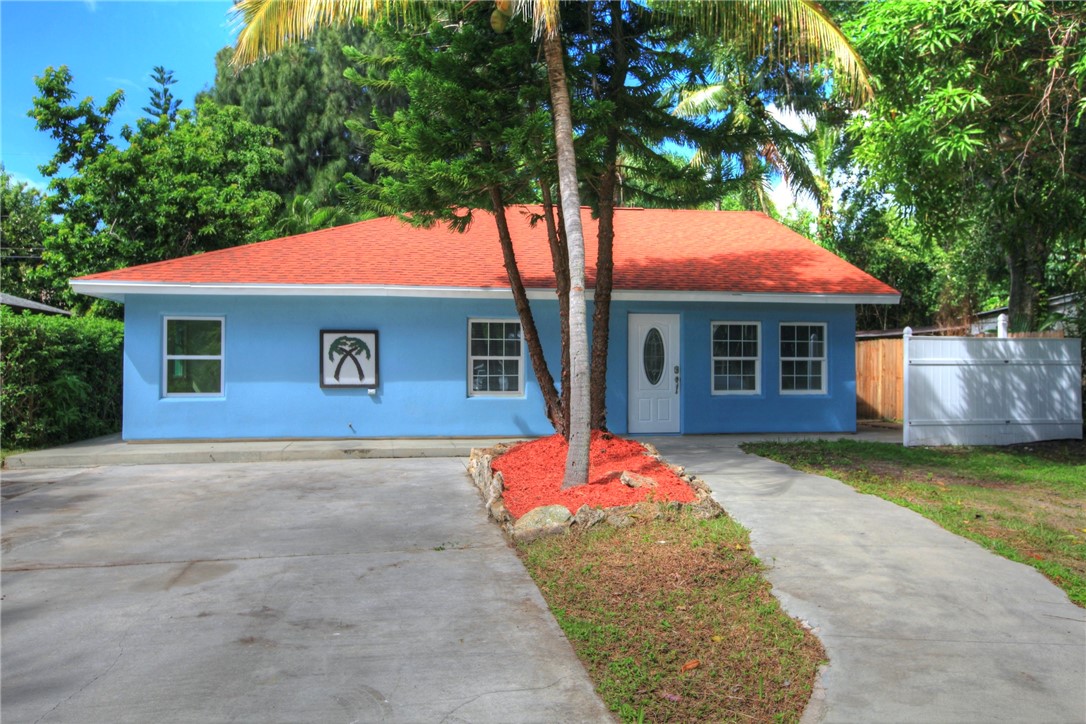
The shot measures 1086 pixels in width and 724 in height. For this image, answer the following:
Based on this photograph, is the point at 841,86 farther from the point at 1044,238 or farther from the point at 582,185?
the point at 1044,238

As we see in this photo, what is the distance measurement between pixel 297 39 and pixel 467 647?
23.7 ft

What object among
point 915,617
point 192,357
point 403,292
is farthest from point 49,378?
point 915,617

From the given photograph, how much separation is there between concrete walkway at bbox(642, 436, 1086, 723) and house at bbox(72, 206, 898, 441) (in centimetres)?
653

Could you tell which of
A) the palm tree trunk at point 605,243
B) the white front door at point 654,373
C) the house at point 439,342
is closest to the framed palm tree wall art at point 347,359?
the house at point 439,342

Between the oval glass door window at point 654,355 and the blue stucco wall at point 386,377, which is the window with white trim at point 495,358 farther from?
the oval glass door window at point 654,355

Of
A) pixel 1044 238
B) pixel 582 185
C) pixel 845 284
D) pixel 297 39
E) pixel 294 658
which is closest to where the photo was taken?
pixel 294 658

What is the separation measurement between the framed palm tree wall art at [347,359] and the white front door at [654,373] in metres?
4.80

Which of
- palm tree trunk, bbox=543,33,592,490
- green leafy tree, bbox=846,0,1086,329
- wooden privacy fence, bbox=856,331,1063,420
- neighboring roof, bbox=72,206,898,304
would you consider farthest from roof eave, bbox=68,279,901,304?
palm tree trunk, bbox=543,33,592,490

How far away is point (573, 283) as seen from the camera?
25.1ft

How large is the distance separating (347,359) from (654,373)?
18.7ft

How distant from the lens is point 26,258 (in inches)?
1041

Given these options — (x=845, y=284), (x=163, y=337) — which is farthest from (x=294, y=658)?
(x=845, y=284)

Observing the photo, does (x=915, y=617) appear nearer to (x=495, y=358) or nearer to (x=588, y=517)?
(x=588, y=517)

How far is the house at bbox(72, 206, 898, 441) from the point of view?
Answer: 1318 cm
